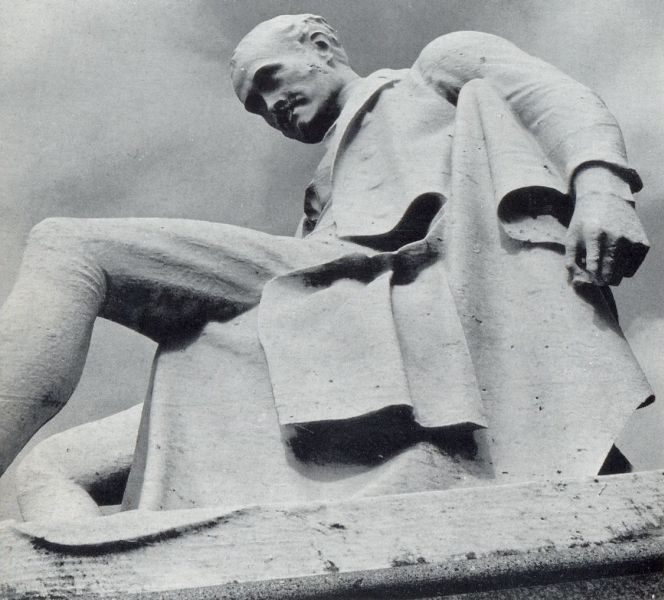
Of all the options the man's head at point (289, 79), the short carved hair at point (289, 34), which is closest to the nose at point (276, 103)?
the man's head at point (289, 79)

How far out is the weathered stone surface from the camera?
6.63 feet

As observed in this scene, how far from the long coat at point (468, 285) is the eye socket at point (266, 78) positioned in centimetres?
27

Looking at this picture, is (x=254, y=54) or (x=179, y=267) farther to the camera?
(x=254, y=54)

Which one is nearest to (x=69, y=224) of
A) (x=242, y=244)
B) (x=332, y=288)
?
(x=242, y=244)

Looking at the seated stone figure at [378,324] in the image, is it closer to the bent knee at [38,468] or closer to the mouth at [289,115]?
the bent knee at [38,468]

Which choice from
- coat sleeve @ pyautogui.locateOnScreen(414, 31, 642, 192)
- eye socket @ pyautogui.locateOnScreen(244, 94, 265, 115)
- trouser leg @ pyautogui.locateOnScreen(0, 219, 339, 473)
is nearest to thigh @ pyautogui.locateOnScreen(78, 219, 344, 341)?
trouser leg @ pyautogui.locateOnScreen(0, 219, 339, 473)

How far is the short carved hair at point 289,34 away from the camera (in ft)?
12.1

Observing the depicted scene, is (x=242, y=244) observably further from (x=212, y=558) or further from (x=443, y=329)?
(x=212, y=558)

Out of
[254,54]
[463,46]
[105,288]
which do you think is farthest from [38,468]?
[463,46]

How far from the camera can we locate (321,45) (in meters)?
3.78

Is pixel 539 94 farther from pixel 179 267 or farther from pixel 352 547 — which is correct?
pixel 352 547

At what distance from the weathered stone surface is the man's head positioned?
5.80 ft

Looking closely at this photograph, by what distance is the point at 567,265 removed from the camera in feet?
9.44

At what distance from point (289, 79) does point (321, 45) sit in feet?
0.70
